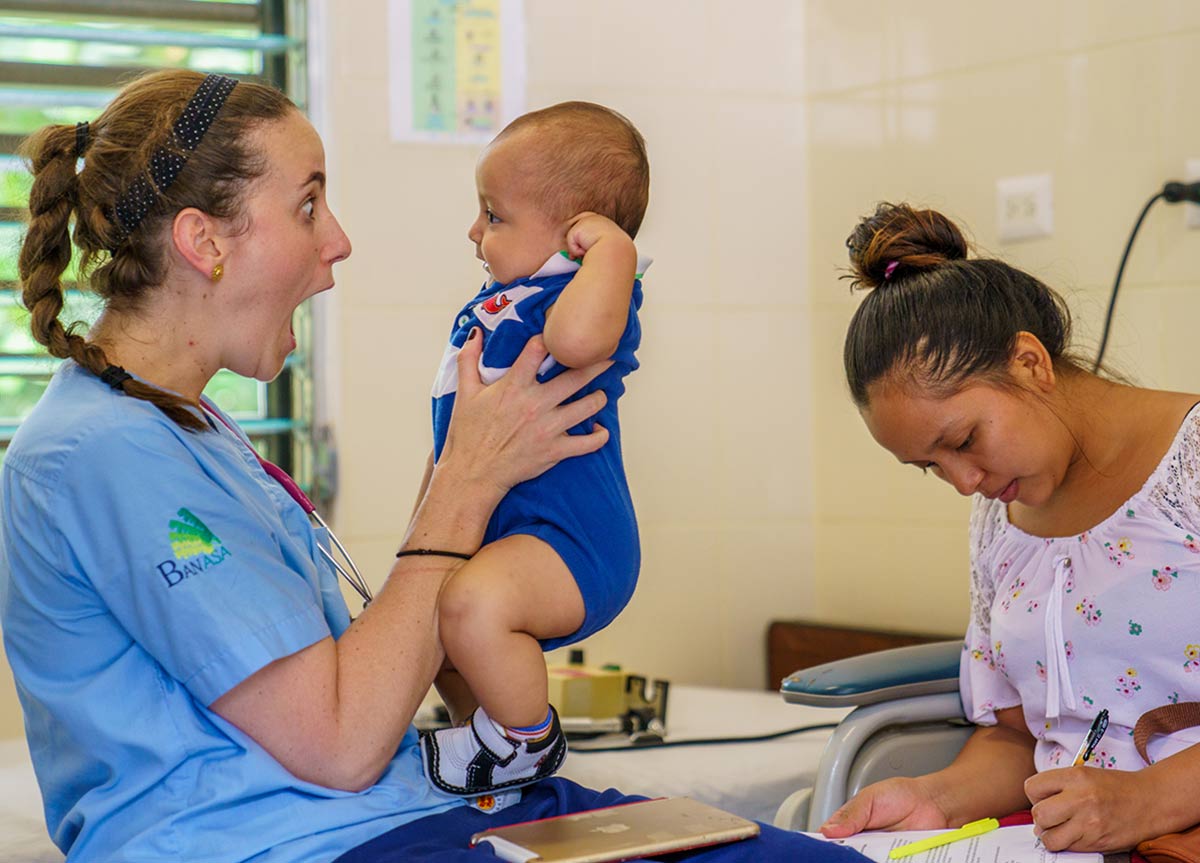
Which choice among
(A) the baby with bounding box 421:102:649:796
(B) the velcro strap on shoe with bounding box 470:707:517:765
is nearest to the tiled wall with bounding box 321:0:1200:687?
(A) the baby with bounding box 421:102:649:796

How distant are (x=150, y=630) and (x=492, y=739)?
34cm

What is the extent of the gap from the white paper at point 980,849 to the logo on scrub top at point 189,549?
0.67 meters

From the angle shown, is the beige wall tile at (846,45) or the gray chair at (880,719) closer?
the gray chair at (880,719)

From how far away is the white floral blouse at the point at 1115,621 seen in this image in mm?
1458

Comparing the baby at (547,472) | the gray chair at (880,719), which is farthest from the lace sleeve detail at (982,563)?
the baby at (547,472)

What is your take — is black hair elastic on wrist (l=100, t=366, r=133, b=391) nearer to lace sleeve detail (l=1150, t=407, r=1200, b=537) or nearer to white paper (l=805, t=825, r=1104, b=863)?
white paper (l=805, t=825, r=1104, b=863)

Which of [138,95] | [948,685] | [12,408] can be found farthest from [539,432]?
[12,408]

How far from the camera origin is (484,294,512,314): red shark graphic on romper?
1510mm

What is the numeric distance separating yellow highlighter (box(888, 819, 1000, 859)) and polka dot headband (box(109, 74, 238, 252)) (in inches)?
37.9

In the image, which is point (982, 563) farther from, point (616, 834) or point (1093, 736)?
point (616, 834)

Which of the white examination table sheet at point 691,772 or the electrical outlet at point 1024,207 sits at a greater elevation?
the electrical outlet at point 1024,207

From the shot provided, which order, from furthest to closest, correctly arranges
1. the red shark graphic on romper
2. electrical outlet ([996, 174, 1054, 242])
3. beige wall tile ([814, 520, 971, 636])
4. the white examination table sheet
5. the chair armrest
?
beige wall tile ([814, 520, 971, 636])
electrical outlet ([996, 174, 1054, 242])
the white examination table sheet
the chair armrest
the red shark graphic on romper

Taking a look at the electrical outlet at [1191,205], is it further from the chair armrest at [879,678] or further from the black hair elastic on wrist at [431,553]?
the black hair elastic on wrist at [431,553]

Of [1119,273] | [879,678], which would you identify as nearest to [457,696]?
[879,678]
